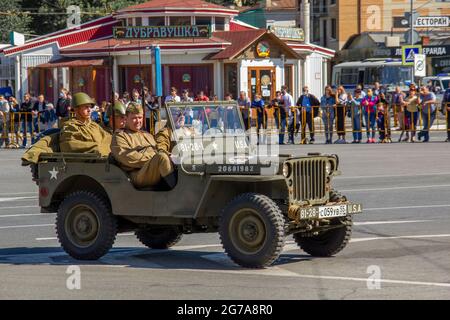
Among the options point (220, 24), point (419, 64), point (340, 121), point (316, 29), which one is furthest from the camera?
point (316, 29)

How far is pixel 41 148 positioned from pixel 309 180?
3.20 m

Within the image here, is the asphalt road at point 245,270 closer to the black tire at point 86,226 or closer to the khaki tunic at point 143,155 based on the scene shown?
the black tire at point 86,226

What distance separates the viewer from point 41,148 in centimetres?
1212

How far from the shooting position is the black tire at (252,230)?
10359 mm

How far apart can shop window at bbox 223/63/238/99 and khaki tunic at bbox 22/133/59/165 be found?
3769 centimetres

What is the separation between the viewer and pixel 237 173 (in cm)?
1073

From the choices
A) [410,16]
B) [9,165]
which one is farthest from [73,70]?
[9,165]

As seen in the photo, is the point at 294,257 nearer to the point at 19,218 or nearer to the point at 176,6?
the point at 19,218

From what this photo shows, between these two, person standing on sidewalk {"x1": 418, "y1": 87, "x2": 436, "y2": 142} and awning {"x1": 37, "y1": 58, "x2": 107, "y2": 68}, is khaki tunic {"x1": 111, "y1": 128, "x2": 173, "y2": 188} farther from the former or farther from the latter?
awning {"x1": 37, "y1": 58, "x2": 107, "y2": 68}

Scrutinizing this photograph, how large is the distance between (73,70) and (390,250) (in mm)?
42160

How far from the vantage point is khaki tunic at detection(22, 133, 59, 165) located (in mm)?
11938

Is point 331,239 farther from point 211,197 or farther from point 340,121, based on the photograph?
point 340,121

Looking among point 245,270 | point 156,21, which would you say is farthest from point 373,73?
point 245,270

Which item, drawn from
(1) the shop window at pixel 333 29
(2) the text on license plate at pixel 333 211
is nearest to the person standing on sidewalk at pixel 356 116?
(2) the text on license plate at pixel 333 211
